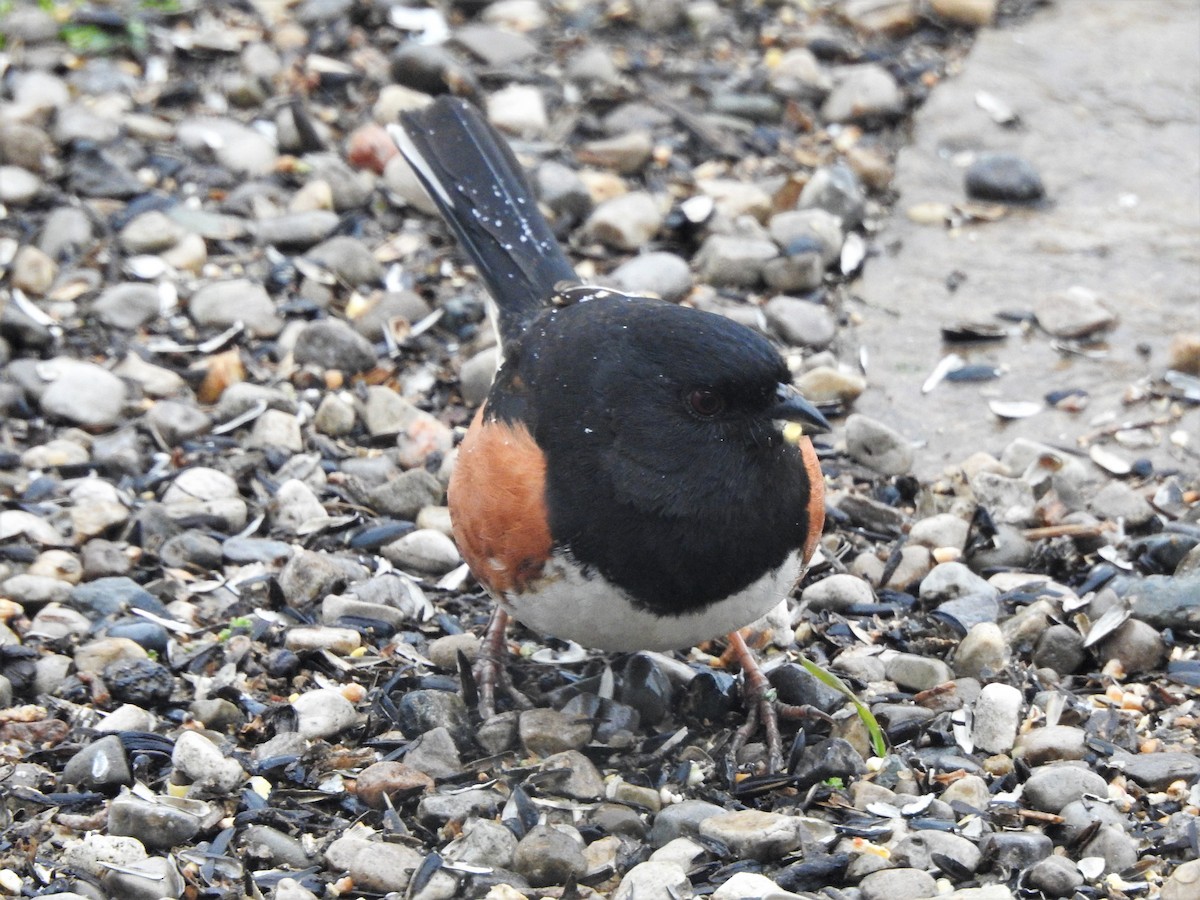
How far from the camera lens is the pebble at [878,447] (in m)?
4.22

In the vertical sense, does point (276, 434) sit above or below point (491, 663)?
below

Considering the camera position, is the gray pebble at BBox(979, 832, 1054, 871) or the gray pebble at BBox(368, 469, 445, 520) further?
the gray pebble at BBox(368, 469, 445, 520)

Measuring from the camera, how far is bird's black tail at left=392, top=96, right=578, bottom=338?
13.1ft

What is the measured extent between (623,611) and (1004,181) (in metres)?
3.05

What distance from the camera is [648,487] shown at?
9.73ft

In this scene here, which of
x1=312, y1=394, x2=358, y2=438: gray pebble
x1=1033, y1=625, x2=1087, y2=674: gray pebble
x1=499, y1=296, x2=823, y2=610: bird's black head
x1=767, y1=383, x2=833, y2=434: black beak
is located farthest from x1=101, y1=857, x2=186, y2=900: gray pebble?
x1=1033, y1=625, x2=1087, y2=674: gray pebble

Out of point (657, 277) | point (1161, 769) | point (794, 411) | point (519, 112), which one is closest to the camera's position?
point (794, 411)

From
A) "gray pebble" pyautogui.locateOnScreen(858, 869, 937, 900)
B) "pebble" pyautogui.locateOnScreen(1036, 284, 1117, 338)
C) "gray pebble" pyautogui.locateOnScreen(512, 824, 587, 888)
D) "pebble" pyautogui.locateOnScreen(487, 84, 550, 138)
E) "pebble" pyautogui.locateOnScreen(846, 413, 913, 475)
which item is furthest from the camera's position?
"pebble" pyautogui.locateOnScreen(487, 84, 550, 138)

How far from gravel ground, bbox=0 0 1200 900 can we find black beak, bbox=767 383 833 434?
0.69 meters

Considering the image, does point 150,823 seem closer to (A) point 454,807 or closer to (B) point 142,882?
(B) point 142,882

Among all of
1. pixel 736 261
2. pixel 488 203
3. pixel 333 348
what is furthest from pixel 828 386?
pixel 333 348

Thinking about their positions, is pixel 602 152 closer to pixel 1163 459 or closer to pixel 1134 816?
pixel 1163 459

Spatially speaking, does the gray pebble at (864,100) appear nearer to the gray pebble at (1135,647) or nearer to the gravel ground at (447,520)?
the gravel ground at (447,520)

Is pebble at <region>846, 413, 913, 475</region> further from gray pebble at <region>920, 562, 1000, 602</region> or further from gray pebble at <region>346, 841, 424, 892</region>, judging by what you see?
gray pebble at <region>346, 841, 424, 892</region>
